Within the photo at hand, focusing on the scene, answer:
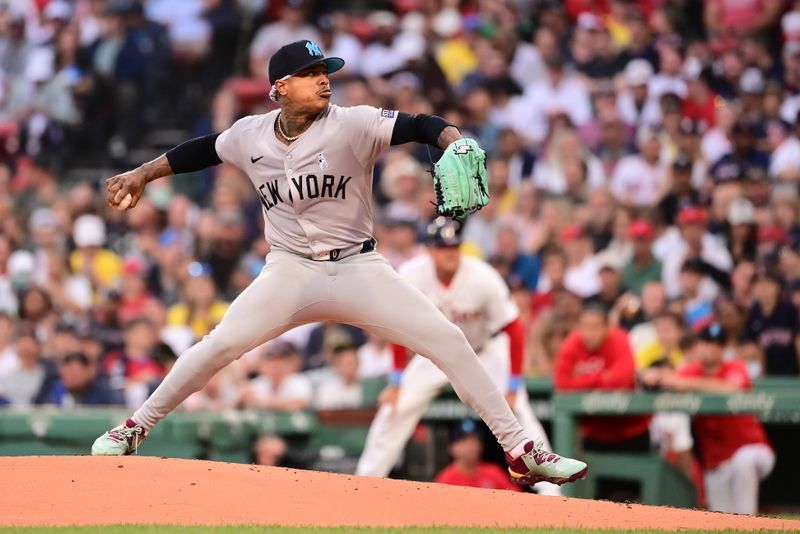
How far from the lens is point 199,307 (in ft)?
41.7

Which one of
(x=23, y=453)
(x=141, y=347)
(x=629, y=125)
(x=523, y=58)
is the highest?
(x=523, y=58)

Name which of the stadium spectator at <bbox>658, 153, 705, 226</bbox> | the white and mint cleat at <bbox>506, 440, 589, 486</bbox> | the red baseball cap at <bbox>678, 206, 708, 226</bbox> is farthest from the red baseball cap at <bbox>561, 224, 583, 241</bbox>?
the white and mint cleat at <bbox>506, 440, 589, 486</bbox>

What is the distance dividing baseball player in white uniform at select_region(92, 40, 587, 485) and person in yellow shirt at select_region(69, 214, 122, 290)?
7.90m

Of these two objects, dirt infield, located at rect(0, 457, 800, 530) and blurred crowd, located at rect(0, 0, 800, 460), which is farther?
blurred crowd, located at rect(0, 0, 800, 460)

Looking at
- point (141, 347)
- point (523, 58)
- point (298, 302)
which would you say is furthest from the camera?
point (523, 58)

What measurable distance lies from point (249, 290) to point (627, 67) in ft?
28.4

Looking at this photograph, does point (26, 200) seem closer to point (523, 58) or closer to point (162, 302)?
point (162, 302)

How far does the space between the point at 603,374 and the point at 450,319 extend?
3.68ft

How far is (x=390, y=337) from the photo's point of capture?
6.76 m

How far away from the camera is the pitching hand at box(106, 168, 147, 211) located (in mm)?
6816

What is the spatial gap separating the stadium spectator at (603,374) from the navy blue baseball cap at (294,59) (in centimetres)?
384

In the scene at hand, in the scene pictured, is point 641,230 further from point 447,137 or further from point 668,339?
point 447,137

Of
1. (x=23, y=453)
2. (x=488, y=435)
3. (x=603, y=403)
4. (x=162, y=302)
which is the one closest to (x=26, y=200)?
(x=162, y=302)

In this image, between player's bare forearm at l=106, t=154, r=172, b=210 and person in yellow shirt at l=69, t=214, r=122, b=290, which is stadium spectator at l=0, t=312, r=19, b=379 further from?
player's bare forearm at l=106, t=154, r=172, b=210
